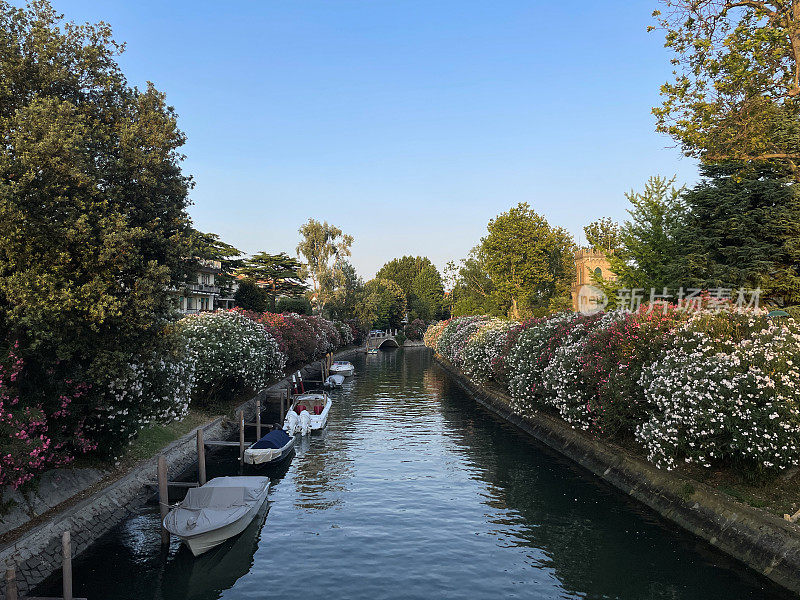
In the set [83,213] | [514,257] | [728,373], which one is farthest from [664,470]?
[514,257]

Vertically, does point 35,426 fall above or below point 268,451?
above

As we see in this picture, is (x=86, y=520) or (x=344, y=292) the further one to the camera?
(x=344, y=292)

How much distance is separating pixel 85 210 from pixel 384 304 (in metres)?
124

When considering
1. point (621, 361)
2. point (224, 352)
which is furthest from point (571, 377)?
point (224, 352)

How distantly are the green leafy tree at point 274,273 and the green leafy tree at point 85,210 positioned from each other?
242ft

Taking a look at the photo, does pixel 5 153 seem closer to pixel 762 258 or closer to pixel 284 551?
pixel 284 551

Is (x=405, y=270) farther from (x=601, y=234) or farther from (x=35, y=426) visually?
(x=35, y=426)

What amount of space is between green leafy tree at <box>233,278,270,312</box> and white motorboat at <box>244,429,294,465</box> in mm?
58369

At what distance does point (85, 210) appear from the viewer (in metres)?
18.0

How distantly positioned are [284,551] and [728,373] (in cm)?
1573

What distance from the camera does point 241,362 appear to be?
36.8m

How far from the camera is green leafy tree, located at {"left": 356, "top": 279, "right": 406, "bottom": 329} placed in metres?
124

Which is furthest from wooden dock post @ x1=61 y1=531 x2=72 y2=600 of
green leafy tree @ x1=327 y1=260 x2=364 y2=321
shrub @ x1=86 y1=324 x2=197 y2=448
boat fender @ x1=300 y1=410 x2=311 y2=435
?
green leafy tree @ x1=327 y1=260 x2=364 y2=321

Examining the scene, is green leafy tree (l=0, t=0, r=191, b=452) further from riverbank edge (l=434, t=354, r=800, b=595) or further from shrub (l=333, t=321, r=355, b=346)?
shrub (l=333, t=321, r=355, b=346)
